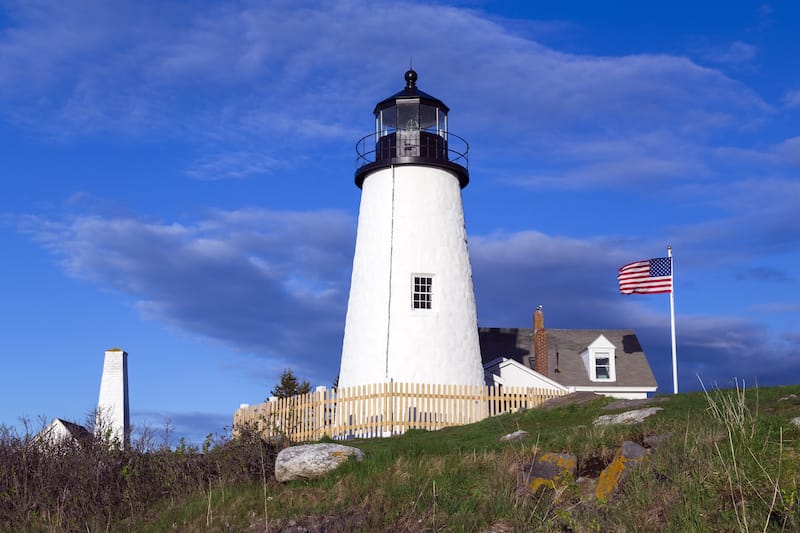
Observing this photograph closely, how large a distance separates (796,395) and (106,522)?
15.0m

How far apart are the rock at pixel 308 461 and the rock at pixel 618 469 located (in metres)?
4.24

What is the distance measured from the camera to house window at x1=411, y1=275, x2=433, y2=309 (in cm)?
2789

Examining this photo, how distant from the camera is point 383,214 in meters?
28.5

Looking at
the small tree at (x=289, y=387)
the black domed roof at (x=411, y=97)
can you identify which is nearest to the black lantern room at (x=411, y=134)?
the black domed roof at (x=411, y=97)

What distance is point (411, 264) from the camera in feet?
91.7

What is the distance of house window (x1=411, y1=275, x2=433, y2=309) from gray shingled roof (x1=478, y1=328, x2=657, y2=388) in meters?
9.49

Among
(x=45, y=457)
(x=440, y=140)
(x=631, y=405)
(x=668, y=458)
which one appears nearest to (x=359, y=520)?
(x=668, y=458)

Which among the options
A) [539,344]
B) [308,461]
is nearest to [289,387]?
[539,344]

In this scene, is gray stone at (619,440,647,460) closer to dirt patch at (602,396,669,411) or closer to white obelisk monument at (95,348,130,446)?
dirt patch at (602,396,669,411)

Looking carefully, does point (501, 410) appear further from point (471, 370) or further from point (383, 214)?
point (383, 214)

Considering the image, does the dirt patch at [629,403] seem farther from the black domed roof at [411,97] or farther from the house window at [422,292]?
the black domed roof at [411,97]

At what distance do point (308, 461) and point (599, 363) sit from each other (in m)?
27.1

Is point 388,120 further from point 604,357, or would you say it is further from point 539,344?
point 604,357

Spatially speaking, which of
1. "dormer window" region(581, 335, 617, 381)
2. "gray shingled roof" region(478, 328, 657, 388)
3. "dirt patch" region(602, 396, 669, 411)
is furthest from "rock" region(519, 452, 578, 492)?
"dormer window" region(581, 335, 617, 381)
